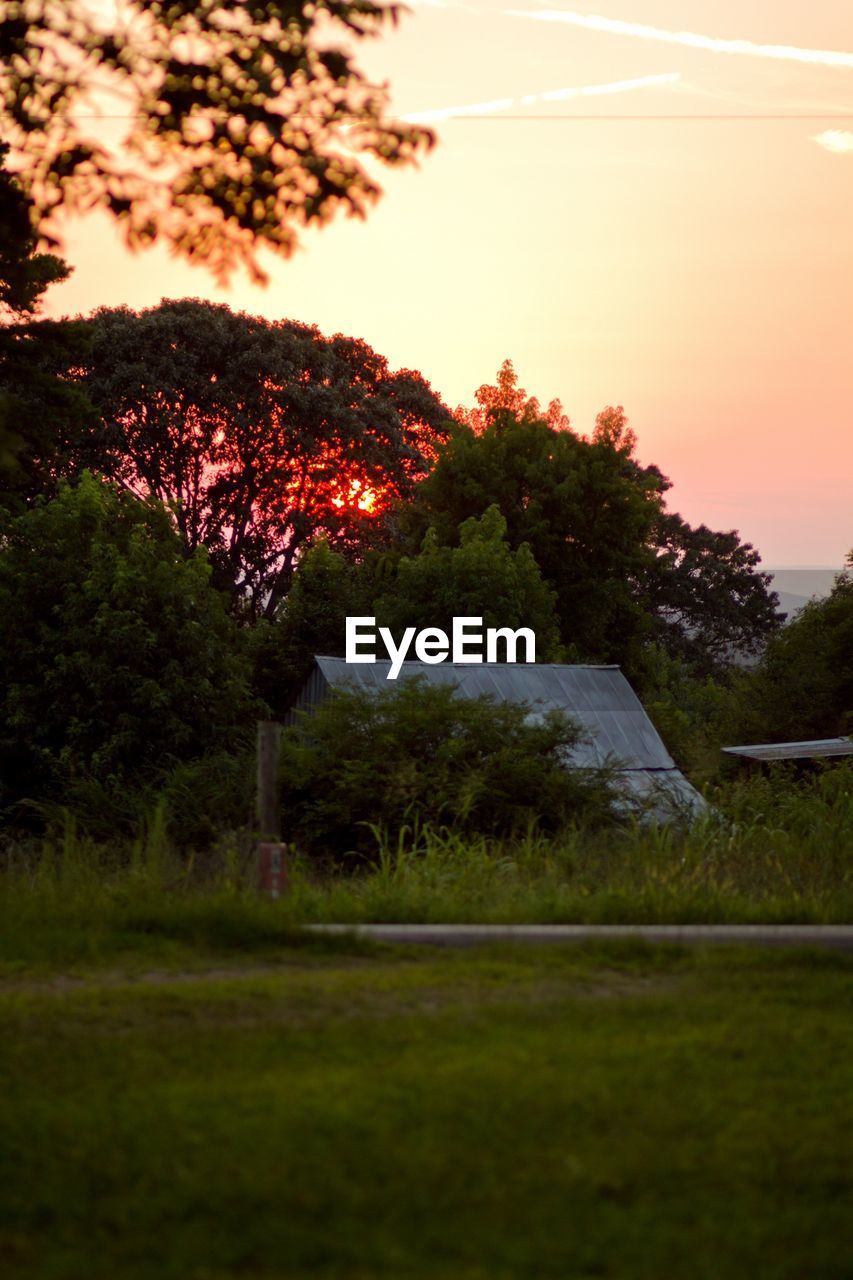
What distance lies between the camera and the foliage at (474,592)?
36344 millimetres

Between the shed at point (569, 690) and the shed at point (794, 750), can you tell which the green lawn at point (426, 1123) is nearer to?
the shed at point (569, 690)

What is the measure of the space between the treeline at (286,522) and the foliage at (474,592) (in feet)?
0.21

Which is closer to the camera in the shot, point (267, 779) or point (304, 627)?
point (267, 779)

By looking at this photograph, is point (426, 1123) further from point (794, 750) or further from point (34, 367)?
point (794, 750)

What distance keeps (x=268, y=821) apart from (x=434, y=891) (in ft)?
3.94

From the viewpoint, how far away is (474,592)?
36344 millimetres

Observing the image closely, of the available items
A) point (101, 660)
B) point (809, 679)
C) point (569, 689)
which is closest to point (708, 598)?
point (809, 679)

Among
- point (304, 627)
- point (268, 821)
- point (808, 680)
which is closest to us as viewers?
point (268, 821)

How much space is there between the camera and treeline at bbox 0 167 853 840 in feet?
83.8

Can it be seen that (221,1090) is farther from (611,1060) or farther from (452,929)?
(452,929)

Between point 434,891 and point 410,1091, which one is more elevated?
point 434,891

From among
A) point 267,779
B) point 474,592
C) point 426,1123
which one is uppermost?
point 474,592

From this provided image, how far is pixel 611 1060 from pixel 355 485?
136 feet

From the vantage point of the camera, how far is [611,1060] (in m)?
5.31
